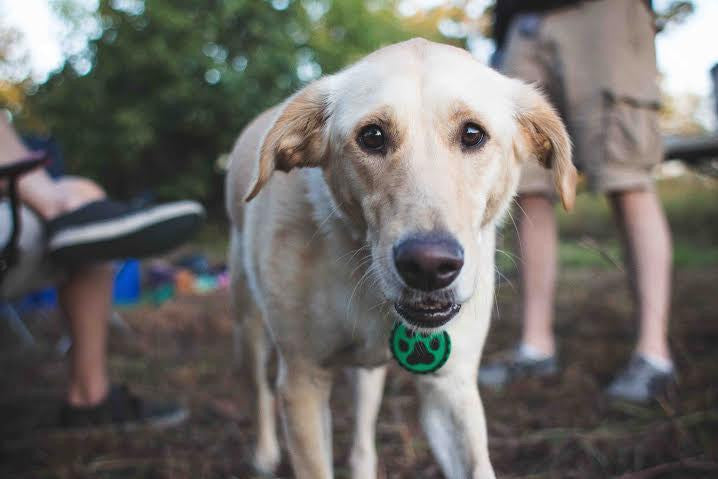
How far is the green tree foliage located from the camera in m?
9.59

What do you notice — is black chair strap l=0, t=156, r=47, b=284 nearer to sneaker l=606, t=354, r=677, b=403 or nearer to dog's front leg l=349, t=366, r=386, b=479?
dog's front leg l=349, t=366, r=386, b=479

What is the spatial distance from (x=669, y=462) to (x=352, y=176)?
1.40 m

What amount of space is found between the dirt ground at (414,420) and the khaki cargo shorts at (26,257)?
67 cm

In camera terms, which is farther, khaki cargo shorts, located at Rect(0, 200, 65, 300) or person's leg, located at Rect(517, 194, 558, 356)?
person's leg, located at Rect(517, 194, 558, 356)

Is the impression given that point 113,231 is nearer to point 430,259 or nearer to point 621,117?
point 430,259

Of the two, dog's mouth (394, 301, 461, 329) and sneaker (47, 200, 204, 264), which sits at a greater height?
sneaker (47, 200, 204, 264)

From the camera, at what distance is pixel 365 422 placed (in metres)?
1.96

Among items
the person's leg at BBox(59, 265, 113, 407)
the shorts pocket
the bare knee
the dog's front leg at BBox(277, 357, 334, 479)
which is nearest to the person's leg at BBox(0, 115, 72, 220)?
the bare knee

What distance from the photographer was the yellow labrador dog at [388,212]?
125 cm

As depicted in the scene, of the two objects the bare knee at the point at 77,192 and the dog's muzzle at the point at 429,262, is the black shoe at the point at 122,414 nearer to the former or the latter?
the bare knee at the point at 77,192

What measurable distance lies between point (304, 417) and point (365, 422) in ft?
1.72

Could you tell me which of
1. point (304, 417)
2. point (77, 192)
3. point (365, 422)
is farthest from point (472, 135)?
point (77, 192)

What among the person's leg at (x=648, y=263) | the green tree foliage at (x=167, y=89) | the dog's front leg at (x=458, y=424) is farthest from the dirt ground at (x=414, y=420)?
the green tree foliage at (x=167, y=89)

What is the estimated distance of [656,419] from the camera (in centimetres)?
221
